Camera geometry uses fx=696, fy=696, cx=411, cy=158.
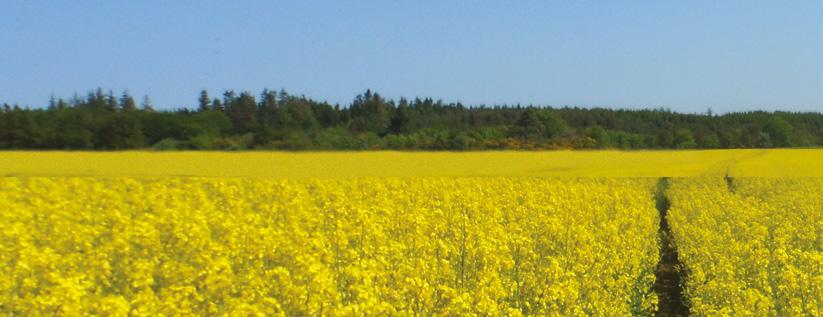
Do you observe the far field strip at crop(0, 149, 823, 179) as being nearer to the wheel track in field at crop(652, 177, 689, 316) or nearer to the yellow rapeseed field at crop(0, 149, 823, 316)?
the yellow rapeseed field at crop(0, 149, 823, 316)

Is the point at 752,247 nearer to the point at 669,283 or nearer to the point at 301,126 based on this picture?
the point at 669,283

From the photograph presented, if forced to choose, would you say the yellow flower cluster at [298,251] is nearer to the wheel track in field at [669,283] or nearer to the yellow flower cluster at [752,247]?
the wheel track in field at [669,283]

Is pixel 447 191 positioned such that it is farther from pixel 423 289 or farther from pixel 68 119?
pixel 68 119

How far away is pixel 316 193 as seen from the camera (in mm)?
9836

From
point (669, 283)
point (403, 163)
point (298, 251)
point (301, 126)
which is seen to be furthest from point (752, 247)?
point (301, 126)

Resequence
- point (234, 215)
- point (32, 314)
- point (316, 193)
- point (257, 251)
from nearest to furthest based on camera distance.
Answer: point (32, 314), point (257, 251), point (234, 215), point (316, 193)

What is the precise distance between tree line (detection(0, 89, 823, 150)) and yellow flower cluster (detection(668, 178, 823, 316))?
3.99m

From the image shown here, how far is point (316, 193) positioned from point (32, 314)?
5129 millimetres

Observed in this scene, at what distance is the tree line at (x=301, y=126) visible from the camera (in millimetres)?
A: 3629

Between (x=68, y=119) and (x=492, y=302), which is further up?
(x=68, y=119)

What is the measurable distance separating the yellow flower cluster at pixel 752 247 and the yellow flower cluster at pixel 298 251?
0.91 m

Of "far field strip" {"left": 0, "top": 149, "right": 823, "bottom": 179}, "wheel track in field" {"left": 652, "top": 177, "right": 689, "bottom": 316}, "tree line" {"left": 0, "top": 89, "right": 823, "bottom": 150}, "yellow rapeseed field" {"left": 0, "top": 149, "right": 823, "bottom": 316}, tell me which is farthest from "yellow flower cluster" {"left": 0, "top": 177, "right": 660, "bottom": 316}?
"tree line" {"left": 0, "top": 89, "right": 823, "bottom": 150}

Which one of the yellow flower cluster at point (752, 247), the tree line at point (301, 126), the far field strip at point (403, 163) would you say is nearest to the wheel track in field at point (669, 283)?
the yellow flower cluster at point (752, 247)

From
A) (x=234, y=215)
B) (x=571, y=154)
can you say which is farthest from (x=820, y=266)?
(x=234, y=215)
